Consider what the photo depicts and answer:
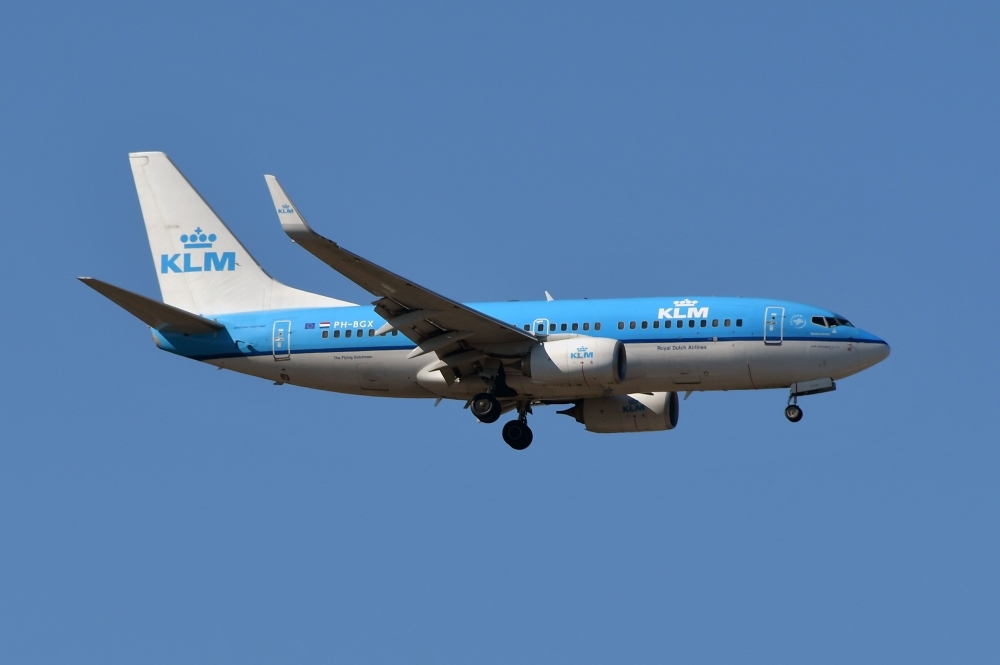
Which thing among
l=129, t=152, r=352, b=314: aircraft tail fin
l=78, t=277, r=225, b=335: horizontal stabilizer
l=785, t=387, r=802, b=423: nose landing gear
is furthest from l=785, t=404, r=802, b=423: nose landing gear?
l=78, t=277, r=225, b=335: horizontal stabilizer

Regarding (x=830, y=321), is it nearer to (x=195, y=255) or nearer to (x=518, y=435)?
(x=518, y=435)

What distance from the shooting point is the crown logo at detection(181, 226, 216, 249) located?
2051 inches

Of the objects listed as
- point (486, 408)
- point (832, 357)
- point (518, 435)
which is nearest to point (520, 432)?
point (518, 435)

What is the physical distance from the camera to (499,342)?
45.8 m

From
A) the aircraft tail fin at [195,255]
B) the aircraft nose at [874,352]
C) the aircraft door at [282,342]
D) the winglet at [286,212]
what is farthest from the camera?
the aircraft tail fin at [195,255]

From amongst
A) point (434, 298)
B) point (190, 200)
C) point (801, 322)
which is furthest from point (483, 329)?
point (190, 200)

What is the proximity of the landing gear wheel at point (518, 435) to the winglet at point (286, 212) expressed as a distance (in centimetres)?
1266

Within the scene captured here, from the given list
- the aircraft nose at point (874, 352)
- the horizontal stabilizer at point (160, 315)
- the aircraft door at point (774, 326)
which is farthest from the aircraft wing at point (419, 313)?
the aircraft nose at point (874, 352)

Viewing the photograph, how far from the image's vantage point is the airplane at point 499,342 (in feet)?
146

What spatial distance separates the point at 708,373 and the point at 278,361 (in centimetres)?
1311

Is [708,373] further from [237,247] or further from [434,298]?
[237,247]

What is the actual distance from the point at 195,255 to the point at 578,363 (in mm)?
14748

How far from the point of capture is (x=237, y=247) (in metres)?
52.0

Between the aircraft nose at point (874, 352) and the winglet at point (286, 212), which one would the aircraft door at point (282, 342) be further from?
the aircraft nose at point (874, 352)
